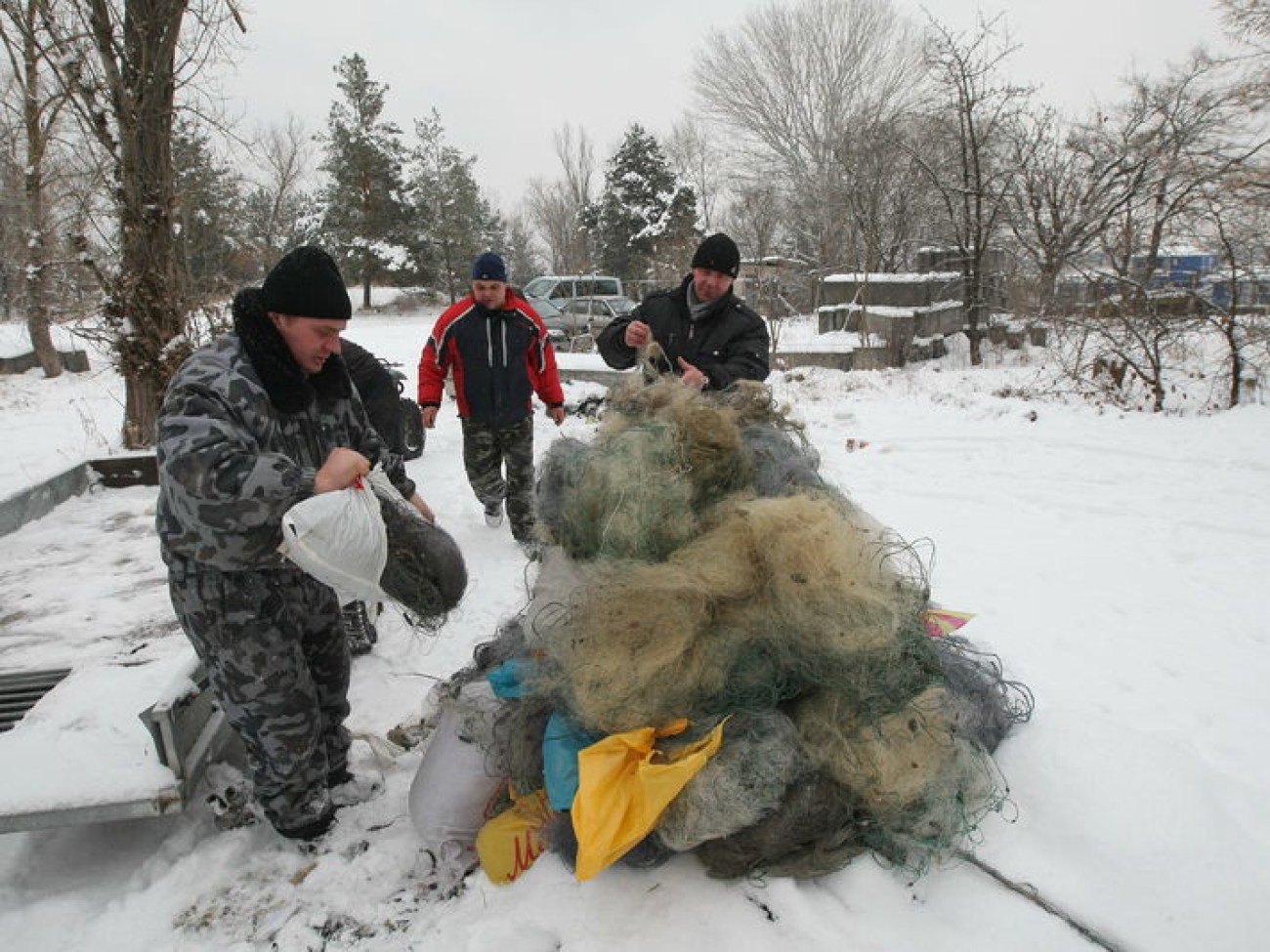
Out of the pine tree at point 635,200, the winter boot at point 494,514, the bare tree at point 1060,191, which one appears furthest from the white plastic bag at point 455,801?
the pine tree at point 635,200

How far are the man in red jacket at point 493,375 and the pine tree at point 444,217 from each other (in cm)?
2906

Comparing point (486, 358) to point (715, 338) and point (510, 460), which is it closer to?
point (510, 460)

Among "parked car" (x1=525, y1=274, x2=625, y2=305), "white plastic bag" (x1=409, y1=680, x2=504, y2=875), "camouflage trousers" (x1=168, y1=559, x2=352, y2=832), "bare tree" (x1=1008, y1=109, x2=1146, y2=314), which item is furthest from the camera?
"parked car" (x1=525, y1=274, x2=625, y2=305)

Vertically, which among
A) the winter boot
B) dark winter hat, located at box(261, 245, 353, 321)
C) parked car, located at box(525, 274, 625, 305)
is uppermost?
parked car, located at box(525, 274, 625, 305)

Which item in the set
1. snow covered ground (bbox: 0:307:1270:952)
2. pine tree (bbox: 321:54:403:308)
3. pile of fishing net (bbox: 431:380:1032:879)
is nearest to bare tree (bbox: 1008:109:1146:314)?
snow covered ground (bbox: 0:307:1270:952)

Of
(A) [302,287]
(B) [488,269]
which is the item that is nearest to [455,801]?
(A) [302,287]

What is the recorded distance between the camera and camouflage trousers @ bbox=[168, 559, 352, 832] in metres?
1.90

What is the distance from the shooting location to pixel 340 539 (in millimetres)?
1697

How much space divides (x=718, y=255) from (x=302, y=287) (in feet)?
6.48

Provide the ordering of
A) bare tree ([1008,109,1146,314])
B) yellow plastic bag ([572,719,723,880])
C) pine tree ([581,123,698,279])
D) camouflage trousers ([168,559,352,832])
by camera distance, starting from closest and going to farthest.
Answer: yellow plastic bag ([572,719,723,880])
camouflage trousers ([168,559,352,832])
bare tree ([1008,109,1146,314])
pine tree ([581,123,698,279])

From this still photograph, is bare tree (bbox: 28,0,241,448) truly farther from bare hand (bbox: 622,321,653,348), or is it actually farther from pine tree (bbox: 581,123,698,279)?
pine tree (bbox: 581,123,698,279)

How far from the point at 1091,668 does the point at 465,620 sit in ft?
9.03

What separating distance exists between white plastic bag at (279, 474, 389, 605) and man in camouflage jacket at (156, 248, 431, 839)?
0.07 m

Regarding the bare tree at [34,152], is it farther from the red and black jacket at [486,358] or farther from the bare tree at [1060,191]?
the bare tree at [1060,191]
